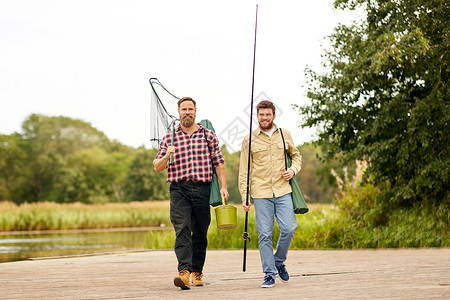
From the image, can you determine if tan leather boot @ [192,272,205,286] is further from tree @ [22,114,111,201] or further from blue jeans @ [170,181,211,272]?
tree @ [22,114,111,201]

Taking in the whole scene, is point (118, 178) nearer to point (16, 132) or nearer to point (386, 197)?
point (16, 132)

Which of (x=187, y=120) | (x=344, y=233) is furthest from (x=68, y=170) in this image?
(x=187, y=120)

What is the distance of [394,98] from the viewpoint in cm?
1320

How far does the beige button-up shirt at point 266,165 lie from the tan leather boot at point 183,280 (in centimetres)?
95

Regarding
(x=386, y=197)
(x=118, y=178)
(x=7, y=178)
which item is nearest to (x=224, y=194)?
(x=386, y=197)

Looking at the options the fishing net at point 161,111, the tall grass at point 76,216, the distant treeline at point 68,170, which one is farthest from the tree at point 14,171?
the fishing net at point 161,111

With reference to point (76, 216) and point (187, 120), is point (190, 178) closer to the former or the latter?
point (187, 120)

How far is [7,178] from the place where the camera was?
196ft

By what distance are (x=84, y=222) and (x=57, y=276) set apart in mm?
21500

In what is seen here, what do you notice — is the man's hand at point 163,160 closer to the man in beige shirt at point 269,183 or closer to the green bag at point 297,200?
the man in beige shirt at point 269,183

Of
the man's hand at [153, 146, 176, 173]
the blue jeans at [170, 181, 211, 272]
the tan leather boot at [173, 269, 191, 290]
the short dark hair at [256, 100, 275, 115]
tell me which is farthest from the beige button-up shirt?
the tan leather boot at [173, 269, 191, 290]

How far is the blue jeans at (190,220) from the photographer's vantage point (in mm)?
6187

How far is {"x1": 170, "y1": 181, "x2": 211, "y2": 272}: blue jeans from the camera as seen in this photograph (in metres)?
6.19

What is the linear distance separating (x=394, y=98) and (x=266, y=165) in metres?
7.81
